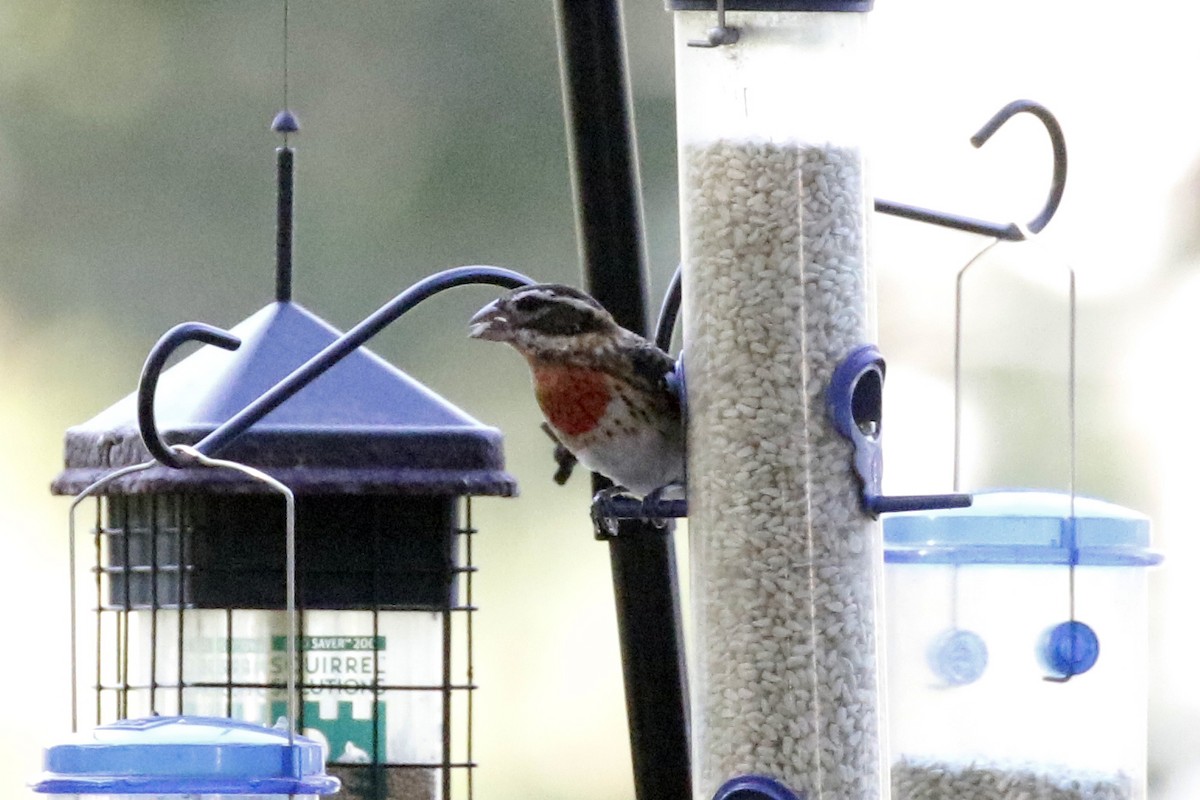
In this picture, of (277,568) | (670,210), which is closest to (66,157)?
(670,210)

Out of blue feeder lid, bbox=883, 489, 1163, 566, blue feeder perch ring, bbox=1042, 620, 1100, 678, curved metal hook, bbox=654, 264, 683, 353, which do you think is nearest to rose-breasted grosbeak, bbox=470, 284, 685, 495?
curved metal hook, bbox=654, 264, 683, 353

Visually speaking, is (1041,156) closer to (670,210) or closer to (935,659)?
(670,210)

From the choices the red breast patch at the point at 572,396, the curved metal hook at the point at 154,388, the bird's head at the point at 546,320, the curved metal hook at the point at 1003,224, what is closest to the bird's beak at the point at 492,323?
the bird's head at the point at 546,320

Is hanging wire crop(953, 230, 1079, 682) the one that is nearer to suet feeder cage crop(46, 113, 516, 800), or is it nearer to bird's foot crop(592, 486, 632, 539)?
bird's foot crop(592, 486, 632, 539)

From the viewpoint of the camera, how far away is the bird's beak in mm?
3957

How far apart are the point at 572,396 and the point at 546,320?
0.13 metres

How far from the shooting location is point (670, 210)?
33.6 ft

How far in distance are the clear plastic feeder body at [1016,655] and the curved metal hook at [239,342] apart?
824 millimetres

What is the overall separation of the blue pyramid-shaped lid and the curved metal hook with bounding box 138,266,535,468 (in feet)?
0.44

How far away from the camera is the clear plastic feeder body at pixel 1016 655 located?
4059 millimetres

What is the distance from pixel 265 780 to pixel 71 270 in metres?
8.07

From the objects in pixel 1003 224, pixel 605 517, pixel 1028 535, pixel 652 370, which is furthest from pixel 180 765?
pixel 1003 224

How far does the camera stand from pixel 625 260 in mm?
3895

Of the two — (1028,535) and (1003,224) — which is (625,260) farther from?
(1028,535)
